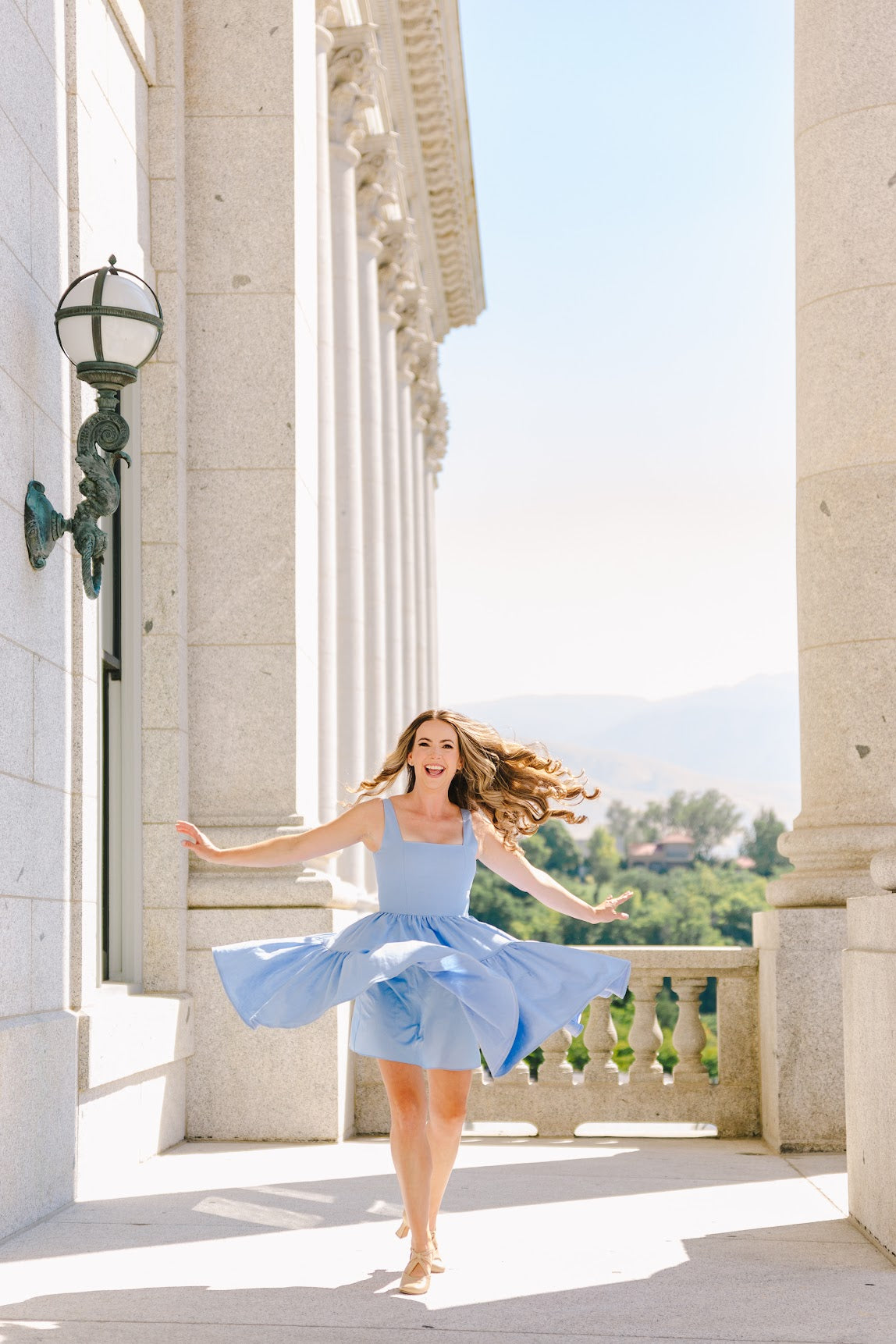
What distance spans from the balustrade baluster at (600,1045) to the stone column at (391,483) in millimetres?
25932

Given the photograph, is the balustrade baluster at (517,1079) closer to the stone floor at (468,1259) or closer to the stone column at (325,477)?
the stone floor at (468,1259)

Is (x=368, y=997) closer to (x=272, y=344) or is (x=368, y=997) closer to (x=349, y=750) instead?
(x=272, y=344)

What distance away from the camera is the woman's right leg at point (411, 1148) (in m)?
9.77

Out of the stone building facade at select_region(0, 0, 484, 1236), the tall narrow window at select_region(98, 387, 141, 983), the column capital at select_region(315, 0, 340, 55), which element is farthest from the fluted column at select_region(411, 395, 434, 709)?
the tall narrow window at select_region(98, 387, 141, 983)

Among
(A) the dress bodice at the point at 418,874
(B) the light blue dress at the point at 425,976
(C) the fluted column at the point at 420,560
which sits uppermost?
(C) the fluted column at the point at 420,560

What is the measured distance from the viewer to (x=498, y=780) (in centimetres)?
1146

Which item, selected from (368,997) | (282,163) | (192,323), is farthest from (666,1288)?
(282,163)

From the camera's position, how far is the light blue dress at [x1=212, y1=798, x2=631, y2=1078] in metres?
10.1

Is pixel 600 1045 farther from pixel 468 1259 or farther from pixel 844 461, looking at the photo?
pixel 468 1259

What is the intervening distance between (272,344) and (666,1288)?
11774 millimetres

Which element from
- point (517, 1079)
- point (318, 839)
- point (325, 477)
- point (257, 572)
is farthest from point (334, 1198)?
point (325, 477)

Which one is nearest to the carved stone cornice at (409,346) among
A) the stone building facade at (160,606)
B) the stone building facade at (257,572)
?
the stone building facade at (160,606)

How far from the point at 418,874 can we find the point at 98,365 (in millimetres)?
4765

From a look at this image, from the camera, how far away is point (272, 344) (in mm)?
18359
